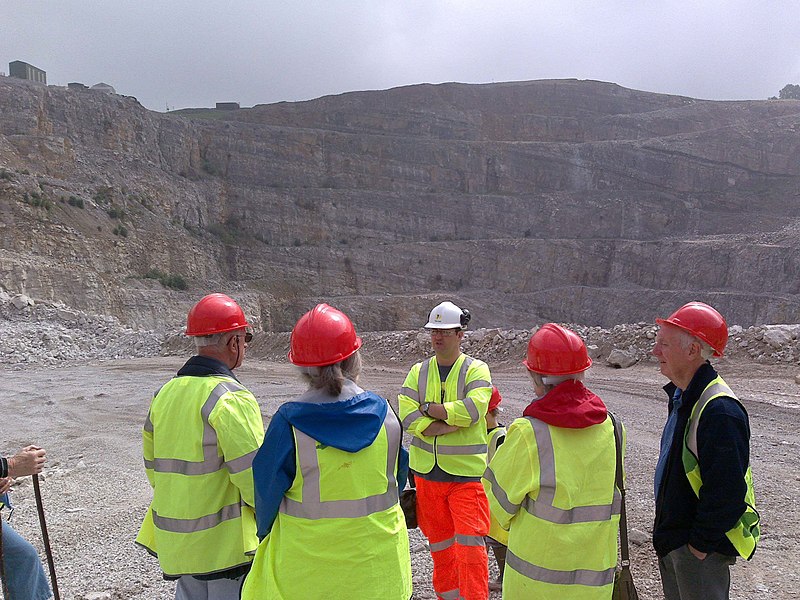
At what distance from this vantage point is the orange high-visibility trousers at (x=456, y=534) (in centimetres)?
336

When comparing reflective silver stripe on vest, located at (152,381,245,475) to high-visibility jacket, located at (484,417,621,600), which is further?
reflective silver stripe on vest, located at (152,381,245,475)

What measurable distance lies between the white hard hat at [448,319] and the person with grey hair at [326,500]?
5.25 feet

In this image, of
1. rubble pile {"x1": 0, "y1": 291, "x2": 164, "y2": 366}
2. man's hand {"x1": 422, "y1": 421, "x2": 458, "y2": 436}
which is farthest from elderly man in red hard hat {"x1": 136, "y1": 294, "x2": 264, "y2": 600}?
rubble pile {"x1": 0, "y1": 291, "x2": 164, "y2": 366}

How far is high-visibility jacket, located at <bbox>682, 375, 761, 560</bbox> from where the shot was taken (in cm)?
247

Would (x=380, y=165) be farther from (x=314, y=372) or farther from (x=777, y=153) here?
(x=314, y=372)

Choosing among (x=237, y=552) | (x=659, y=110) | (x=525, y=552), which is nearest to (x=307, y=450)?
(x=237, y=552)

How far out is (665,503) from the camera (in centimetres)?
263

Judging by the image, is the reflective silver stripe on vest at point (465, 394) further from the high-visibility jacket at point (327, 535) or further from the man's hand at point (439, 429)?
the high-visibility jacket at point (327, 535)

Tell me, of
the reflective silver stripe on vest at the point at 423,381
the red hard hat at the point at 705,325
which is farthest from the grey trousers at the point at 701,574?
the reflective silver stripe on vest at the point at 423,381

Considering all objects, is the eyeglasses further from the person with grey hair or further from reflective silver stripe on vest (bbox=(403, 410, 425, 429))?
the person with grey hair

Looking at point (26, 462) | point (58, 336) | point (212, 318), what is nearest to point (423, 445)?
point (212, 318)

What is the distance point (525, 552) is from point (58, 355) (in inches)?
758

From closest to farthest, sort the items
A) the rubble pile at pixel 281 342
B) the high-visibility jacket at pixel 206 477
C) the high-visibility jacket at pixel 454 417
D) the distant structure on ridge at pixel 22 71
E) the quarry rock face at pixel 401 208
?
the high-visibility jacket at pixel 206 477 < the high-visibility jacket at pixel 454 417 < the rubble pile at pixel 281 342 < the quarry rock face at pixel 401 208 < the distant structure on ridge at pixel 22 71

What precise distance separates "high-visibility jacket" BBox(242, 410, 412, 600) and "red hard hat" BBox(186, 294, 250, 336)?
0.90 m
